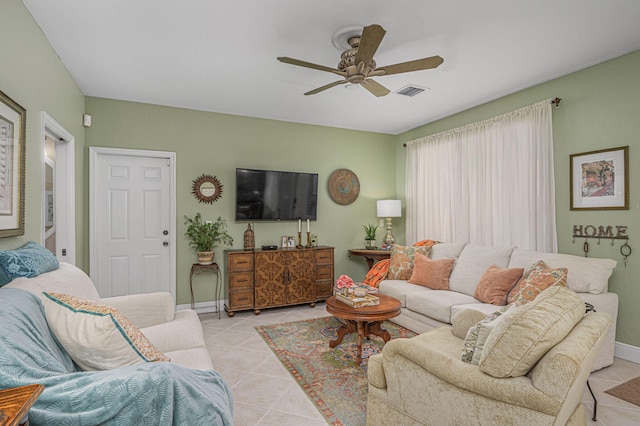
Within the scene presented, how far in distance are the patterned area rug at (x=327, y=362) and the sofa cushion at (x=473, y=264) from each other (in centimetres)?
76

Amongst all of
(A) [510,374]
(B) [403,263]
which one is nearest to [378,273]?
(B) [403,263]

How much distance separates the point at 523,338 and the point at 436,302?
2.06m

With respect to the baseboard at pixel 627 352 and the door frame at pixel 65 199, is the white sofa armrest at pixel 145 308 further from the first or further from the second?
the baseboard at pixel 627 352

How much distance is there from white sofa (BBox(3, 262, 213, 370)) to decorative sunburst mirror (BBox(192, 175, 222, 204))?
204cm

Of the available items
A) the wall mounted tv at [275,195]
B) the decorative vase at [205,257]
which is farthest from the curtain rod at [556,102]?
the decorative vase at [205,257]

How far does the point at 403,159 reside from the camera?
5.68 meters

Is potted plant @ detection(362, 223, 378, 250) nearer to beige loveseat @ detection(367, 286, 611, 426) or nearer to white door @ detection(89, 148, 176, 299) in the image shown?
white door @ detection(89, 148, 176, 299)

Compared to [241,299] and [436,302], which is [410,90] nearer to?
[436,302]

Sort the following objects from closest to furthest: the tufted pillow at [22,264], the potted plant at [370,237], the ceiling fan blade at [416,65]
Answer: the tufted pillow at [22,264] < the ceiling fan blade at [416,65] < the potted plant at [370,237]

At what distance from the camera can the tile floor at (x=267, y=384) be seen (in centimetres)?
213

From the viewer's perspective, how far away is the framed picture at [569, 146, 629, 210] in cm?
302

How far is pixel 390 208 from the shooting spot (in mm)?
5273

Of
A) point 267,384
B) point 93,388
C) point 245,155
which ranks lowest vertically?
point 267,384

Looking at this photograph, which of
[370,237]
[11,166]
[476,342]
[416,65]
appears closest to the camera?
[476,342]
